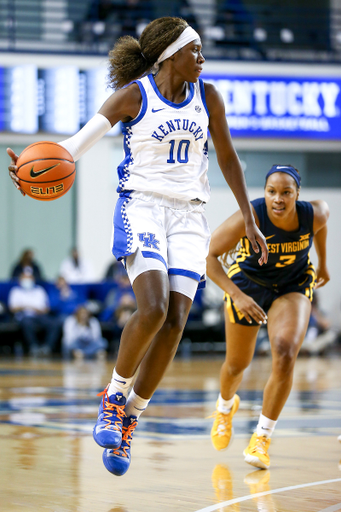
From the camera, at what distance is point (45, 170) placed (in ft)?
10.2

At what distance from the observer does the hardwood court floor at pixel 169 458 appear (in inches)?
116

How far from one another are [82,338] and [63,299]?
77cm

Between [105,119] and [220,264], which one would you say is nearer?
[105,119]

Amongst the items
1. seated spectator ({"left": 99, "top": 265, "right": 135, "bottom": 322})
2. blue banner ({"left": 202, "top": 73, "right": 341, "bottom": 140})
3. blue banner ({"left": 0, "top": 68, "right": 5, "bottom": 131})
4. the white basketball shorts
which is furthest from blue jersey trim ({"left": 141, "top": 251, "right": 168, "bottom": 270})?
blue banner ({"left": 202, "top": 73, "right": 341, "bottom": 140})

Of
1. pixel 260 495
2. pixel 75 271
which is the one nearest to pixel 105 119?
pixel 260 495

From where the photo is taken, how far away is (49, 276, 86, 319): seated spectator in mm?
11930

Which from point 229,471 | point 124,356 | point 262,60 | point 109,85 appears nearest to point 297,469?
point 229,471

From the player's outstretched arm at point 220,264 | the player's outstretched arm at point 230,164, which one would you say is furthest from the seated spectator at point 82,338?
the player's outstretched arm at point 230,164

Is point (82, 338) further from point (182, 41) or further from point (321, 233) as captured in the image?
point (182, 41)

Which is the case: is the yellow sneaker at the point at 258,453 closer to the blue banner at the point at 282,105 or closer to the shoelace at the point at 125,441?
the shoelace at the point at 125,441

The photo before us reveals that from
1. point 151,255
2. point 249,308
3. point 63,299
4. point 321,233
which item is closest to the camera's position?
point 151,255

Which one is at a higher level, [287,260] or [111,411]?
[287,260]

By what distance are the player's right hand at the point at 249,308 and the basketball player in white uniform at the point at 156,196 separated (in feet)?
1.96

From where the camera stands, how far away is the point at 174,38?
3.30 m
